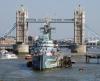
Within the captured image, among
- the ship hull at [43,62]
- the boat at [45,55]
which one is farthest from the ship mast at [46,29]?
the ship hull at [43,62]

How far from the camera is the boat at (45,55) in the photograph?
9969cm

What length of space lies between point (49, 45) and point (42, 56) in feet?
16.4

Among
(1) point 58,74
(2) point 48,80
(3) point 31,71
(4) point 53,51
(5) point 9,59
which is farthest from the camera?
(5) point 9,59

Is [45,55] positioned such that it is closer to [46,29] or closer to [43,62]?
[43,62]

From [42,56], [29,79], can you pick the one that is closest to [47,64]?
[42,56]

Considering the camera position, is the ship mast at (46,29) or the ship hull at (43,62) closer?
the ship hull at (43,62)

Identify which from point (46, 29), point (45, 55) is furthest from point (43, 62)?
point (46, 29)

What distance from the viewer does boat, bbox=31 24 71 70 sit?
99688 mm

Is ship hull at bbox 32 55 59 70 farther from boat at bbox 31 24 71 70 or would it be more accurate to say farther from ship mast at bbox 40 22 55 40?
ship mast at bbox 40 22 55 40

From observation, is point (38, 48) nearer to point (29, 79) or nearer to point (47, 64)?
point (47, 64)

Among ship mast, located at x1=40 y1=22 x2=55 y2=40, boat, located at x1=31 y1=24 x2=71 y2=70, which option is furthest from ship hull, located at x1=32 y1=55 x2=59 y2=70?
ship mast, located at x1=40 y1=22 x2=55 y2=40

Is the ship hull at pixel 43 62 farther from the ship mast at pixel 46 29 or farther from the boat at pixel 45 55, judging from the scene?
the ship mast at pixel 46 29

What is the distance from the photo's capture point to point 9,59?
14875cm

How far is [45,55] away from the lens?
99625 mm
